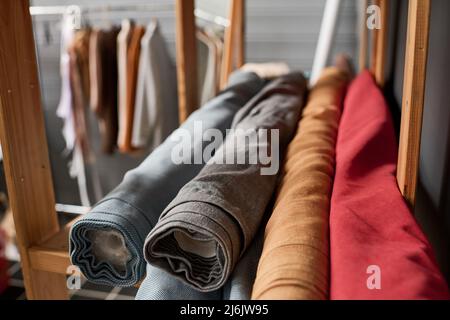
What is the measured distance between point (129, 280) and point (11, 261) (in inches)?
68.0

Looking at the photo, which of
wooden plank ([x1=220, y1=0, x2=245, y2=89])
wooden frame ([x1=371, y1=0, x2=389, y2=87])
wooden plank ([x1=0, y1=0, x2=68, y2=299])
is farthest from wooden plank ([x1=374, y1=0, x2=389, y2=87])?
wooden plank ([x1=0, y1=0, x2=68, y2=299])

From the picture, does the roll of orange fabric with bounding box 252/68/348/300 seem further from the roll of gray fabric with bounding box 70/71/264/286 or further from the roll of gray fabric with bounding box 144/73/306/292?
the roll of gray fabric with bounding box 70/71/264/286

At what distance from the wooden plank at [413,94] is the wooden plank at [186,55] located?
592 mm

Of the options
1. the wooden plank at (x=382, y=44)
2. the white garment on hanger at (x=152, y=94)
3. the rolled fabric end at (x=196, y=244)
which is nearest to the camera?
the rolled fabric end at (x=196, y=244)

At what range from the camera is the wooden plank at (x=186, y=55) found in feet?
3.60

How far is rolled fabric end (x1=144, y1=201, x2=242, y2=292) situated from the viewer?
57cm

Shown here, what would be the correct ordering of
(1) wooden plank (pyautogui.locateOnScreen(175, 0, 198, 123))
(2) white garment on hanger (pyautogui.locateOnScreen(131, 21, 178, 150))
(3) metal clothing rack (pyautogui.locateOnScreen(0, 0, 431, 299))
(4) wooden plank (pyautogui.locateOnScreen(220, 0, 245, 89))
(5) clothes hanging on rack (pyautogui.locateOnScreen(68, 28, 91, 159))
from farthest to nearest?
(5) clothes hanging on rack (pyautogui.locateOnScreen(68, 28, 91, 159)), (2) white garment on hanger (pyautogui.locateOnScreen(131, 21, 178, 150)), (4) wooden plank (pyautogui.locateOnScreen(220, 0, 245, 89)), (1) wooden plank (pyautogui.locateOnScreen(175, 0, 198, 123)), (3) metal clothing rack (pyautogui.locateOnScreen(0, 0, 431, 299))

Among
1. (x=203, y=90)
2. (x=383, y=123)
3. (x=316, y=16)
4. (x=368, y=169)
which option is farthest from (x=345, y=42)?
(x=368, y=169)

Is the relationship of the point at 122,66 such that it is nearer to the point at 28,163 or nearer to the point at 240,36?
the point at 240,36

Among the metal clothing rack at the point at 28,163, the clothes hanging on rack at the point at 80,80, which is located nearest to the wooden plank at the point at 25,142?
the metal clothing rack at the point at 28,163

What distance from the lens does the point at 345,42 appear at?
2275 mm

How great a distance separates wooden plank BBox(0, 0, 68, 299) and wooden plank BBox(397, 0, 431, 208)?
64 centimetres

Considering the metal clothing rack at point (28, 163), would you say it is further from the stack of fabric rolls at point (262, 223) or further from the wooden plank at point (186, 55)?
the wooden plank at point (186, 55)
